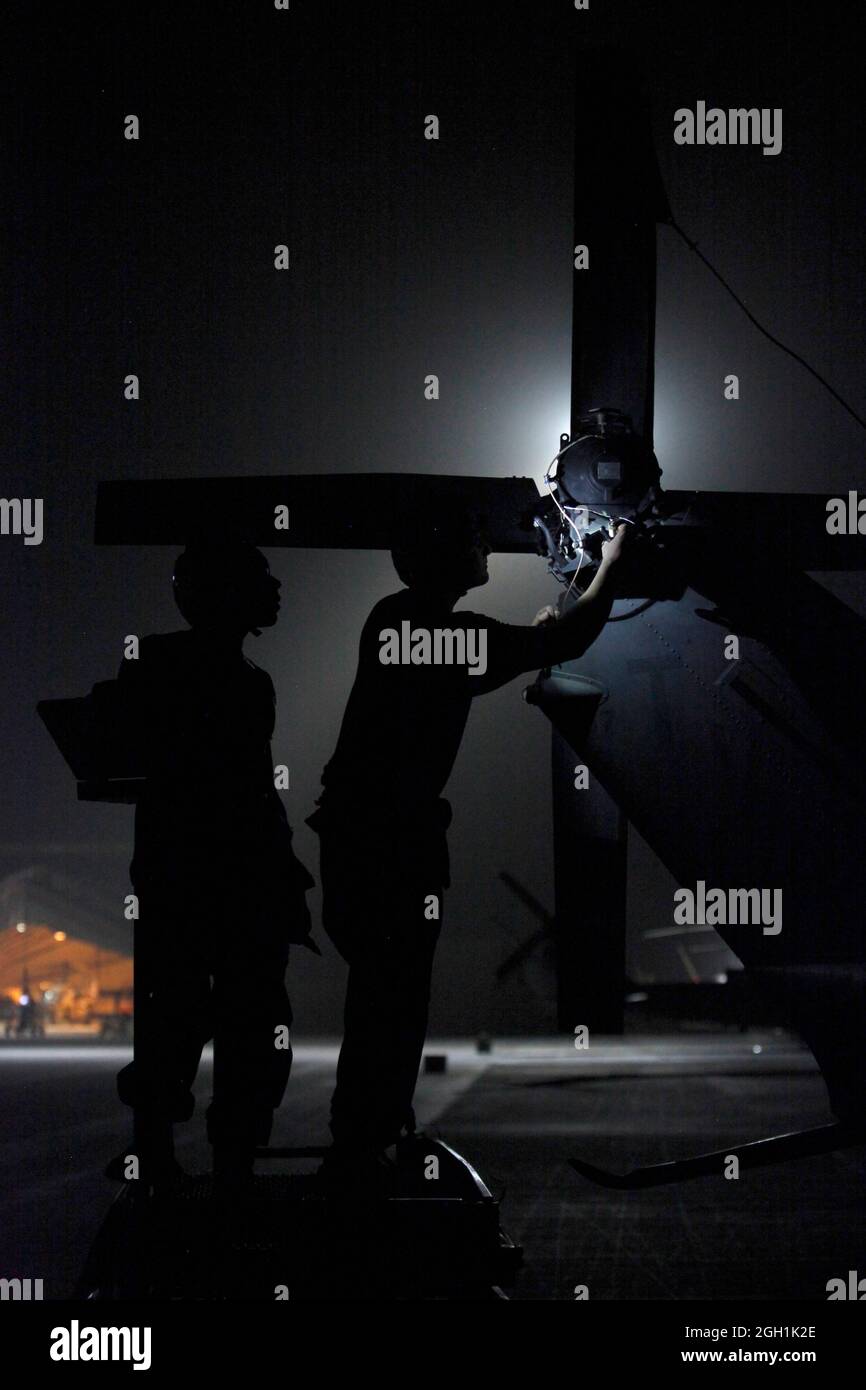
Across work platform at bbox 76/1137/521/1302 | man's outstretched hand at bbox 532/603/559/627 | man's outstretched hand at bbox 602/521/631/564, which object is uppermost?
man's outstretched hand at bbox 602/521/631/564

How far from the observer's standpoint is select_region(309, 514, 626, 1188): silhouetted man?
16.4 feet

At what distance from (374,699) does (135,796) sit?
110 cm

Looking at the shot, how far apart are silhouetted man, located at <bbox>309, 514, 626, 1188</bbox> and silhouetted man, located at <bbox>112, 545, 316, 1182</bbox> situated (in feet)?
0.89

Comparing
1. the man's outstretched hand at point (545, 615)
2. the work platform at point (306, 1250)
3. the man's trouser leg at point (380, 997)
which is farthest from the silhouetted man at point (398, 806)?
the man's outstretched hand at point (545, 615)

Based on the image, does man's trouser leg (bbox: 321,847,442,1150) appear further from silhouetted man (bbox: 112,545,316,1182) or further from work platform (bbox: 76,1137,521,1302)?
work platform (bbox: 76,1137,521,1302)

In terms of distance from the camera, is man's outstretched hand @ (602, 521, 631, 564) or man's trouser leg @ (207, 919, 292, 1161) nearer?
man's trouser leg @ (207, 919, 292, 1161)

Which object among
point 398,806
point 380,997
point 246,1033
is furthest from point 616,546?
point 246,1033

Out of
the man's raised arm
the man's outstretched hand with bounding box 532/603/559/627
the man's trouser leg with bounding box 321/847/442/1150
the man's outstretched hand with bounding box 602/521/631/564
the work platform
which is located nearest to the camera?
the work platform

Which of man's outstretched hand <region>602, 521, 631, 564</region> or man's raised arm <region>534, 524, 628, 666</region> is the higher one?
man's outstretched hand <region>602, 521, 631, 564</region>

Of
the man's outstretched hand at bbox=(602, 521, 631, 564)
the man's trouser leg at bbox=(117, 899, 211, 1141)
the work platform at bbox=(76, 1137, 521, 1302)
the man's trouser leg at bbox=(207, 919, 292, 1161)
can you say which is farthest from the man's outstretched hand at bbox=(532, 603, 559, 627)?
the work platform at bbox=(76, 1137, 521, 1302)

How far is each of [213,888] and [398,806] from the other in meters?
0.84

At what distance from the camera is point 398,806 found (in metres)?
5.09

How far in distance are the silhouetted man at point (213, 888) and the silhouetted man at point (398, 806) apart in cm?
27
